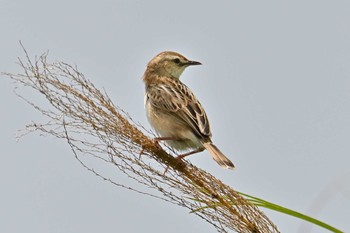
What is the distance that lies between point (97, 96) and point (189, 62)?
3.23m

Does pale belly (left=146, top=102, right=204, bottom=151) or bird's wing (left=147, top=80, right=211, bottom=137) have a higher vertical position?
bird's wing (left=147, top=80, right=211, bottom=137)

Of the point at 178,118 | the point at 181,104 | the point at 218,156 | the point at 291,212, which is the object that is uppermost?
the point at 181,104

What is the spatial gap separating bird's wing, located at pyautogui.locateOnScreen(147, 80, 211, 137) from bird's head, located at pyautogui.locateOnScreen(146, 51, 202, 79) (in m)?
0.54

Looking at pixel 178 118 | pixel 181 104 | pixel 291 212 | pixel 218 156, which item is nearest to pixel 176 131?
pixel 178 118

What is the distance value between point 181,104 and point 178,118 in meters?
0.22

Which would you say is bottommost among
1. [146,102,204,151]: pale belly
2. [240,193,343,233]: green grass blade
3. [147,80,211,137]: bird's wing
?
[240,193,343,233]: green grass blade

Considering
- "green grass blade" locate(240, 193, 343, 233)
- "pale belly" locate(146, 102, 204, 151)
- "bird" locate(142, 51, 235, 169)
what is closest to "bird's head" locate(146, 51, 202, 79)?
"bird" locate(142, 51, 235, 169)

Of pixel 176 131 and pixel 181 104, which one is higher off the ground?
pixel 181 104

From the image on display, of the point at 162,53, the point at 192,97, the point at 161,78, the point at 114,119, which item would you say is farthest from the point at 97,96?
the point at 162,53

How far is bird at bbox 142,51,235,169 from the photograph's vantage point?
6.50 m

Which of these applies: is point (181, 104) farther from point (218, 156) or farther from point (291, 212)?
point (291, 212)

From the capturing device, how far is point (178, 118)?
6.71m

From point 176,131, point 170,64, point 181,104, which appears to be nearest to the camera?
point 176,131

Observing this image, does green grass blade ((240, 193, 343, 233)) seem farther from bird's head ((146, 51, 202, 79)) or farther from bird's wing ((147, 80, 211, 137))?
bird's head ((146, 51, 202, 79))
